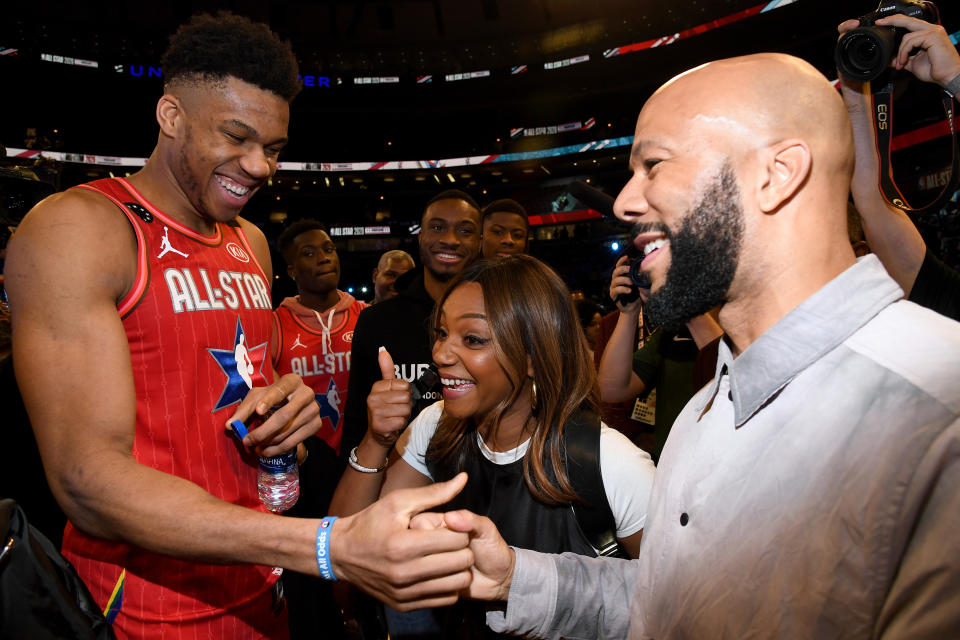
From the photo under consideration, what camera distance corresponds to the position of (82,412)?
48.1 inches

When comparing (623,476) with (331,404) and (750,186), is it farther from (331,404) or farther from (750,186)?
(331,404)

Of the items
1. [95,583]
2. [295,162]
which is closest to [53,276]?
[95,583]

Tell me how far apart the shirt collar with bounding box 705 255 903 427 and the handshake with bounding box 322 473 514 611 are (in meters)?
0.60

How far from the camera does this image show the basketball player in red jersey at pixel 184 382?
112 centimetres

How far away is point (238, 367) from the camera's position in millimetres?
1660

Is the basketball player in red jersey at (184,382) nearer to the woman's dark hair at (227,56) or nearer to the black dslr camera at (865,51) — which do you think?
the woman's dark hair at (227,56)

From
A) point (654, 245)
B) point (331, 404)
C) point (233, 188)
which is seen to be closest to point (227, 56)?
point (233, 188)

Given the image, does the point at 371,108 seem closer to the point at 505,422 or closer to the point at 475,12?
the point at 475,12

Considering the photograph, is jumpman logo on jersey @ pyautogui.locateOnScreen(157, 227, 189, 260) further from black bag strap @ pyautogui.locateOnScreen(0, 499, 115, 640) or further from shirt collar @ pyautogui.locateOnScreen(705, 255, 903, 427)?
shirt collar @ pyautogui.locateOnScreen(705, 255, 903, 427)

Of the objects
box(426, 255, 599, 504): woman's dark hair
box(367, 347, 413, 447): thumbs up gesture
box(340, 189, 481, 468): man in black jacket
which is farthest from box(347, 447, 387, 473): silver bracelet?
box(340, 189, 481, 468): man in black jacket

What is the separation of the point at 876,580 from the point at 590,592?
0.73m

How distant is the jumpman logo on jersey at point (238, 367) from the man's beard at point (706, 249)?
1267mm

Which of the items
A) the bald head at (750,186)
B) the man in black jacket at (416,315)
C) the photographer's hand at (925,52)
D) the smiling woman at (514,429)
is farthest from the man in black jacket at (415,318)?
the photographer's hand at (925,52)

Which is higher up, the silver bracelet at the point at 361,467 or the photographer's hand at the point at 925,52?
the photographer's hand at the point at 925,52
